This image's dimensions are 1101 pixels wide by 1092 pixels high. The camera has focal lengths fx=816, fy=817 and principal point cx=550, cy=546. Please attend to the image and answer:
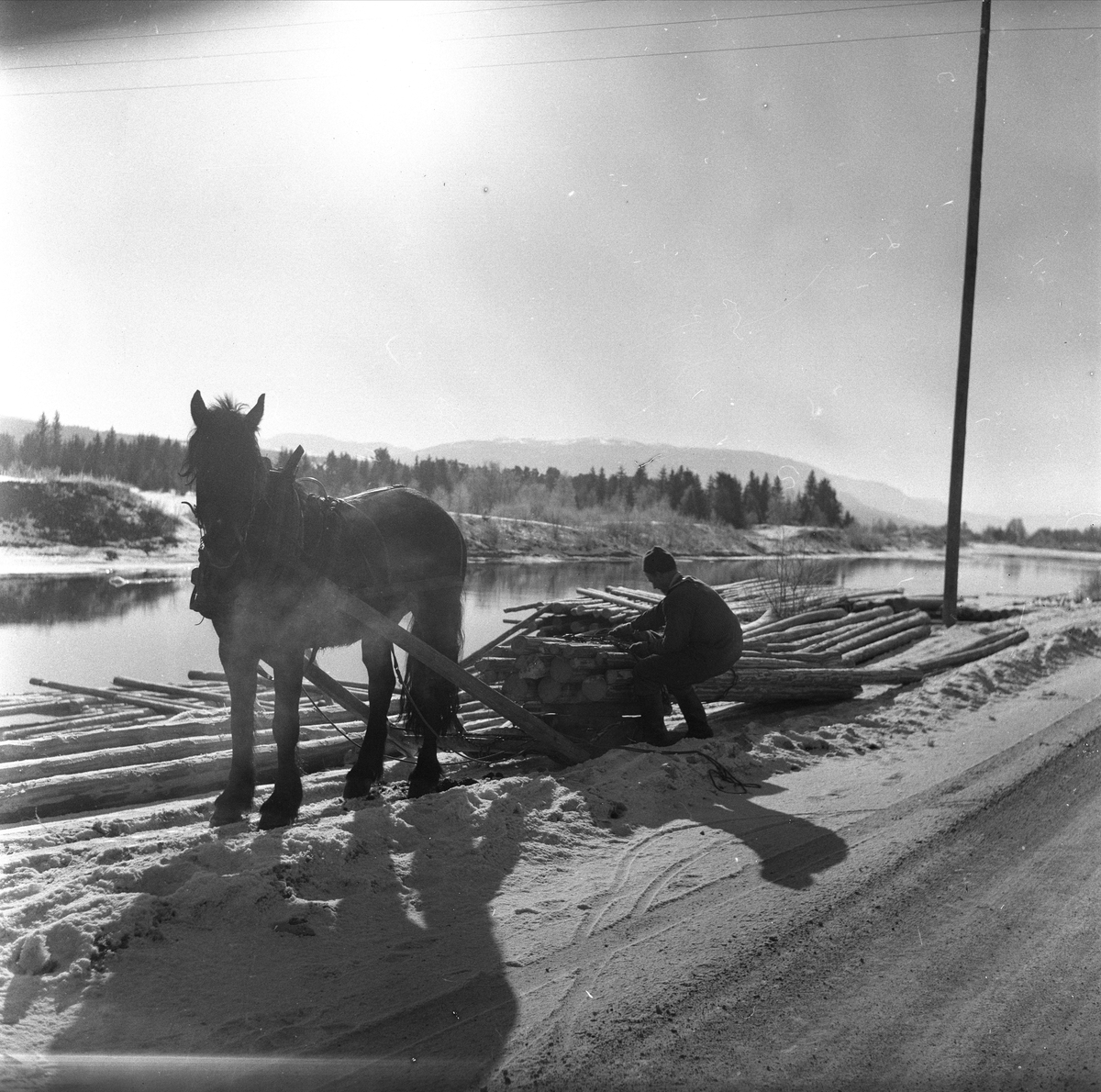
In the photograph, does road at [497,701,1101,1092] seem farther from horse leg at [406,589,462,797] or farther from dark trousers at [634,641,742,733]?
horse leg at [406,589,462,797]

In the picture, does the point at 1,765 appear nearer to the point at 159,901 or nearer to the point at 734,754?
the point at 159,901

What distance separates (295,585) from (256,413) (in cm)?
94

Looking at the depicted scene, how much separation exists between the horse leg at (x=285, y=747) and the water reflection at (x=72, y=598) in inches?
575

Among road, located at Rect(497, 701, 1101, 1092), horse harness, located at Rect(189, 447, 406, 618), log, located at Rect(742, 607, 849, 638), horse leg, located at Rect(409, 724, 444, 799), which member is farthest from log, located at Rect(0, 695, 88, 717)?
log, located at Rect(742, 607, 849, 638)

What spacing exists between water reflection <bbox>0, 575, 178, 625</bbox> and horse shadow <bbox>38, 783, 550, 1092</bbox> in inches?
613

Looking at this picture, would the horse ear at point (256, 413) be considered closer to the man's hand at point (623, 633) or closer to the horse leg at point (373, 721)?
the horse leg at point (373, 721)

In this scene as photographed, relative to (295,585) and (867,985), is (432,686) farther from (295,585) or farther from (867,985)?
(867,985)

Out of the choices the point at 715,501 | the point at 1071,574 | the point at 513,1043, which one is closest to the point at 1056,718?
the point at 513,1043

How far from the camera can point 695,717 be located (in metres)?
6.79

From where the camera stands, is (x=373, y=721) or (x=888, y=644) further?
(x=888, y=644)

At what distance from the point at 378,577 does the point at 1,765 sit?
2.66 m

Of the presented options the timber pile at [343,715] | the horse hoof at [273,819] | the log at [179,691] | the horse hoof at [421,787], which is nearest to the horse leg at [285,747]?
the horse hoof at [273,819]

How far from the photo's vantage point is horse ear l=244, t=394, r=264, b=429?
4.17 meters

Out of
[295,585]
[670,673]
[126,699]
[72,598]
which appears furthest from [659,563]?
[72,598]
